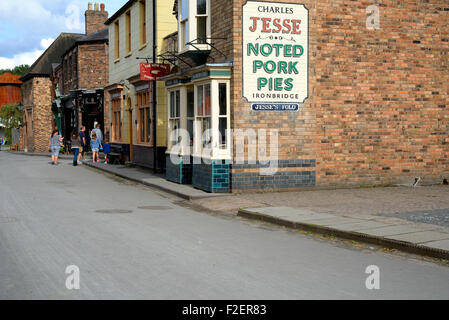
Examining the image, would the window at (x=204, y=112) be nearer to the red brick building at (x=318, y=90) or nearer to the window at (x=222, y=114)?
the red brick building at (x=318, y=90)

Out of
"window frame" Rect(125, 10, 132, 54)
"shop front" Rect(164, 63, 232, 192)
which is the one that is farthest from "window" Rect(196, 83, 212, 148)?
"window frame" Rect(125, 10, 132, 54)

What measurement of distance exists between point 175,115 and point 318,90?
16.7 ft

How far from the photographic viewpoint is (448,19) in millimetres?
16578

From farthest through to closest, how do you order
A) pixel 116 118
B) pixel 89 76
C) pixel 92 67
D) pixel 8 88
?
pixel 8 88, pixel 89 76, pixel 92 67, pixel 116 118

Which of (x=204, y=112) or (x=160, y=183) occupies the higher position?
(x=204, y=112)

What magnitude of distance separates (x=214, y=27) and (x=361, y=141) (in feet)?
18.0

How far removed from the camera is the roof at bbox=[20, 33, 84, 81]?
5109 centimetres

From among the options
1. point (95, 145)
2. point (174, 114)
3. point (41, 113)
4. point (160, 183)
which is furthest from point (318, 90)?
point (41, 113)

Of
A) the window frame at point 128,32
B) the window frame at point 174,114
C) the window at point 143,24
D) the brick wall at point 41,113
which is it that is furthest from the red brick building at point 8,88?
the window frame at point 174,114

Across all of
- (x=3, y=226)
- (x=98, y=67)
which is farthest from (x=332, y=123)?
(x=98, y=67)

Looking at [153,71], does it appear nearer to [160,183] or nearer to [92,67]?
[160,183]

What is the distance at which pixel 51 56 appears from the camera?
51812 millimetres

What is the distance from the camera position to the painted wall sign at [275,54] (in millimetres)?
14484

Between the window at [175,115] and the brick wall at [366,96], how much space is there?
114 inches
